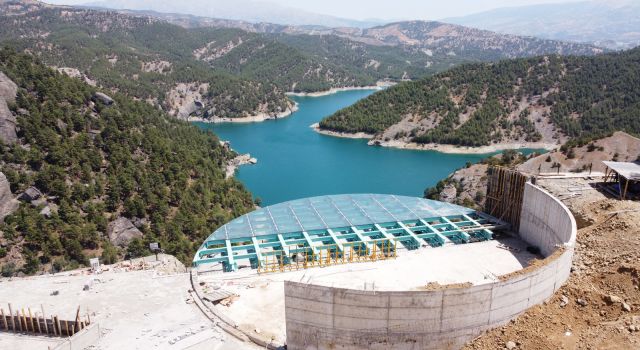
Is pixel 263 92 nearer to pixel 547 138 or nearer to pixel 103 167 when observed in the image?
pixel 547 138

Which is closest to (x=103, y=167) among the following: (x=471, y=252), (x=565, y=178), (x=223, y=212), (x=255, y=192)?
(x=223, y=212)

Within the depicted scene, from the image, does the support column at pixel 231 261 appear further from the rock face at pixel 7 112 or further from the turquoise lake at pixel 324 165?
the turquoise lake at pixel 324 165

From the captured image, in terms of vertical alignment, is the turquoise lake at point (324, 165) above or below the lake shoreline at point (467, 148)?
below

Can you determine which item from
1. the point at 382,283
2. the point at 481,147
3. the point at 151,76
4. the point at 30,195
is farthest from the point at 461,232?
the point at 151,76

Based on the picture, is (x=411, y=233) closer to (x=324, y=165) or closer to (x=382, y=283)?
(x=382, y=283)

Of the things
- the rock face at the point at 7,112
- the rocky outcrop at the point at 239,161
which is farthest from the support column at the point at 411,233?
the rocky outcrop at the point at 239,161

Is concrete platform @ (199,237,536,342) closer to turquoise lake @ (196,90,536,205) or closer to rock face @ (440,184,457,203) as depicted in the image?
rock face @ (440,184,457,203)

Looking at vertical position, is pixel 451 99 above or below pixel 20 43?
below
